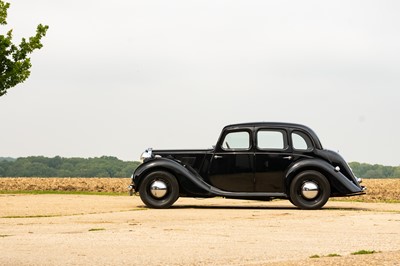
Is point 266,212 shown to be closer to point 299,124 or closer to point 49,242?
point 299,124

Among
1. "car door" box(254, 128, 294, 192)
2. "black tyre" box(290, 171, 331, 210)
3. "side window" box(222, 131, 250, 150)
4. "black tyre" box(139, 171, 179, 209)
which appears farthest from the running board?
"side window" box(222, 131, 250, 150)

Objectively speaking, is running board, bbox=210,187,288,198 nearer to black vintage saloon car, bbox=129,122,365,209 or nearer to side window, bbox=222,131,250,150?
black vintage saloon car, bbox=129,122,365,209

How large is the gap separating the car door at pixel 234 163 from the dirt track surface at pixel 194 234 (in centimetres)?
63

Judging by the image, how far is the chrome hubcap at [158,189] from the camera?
19.6 m

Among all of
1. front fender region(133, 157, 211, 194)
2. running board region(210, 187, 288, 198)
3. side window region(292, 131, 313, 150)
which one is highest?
side window region(292, 131, 313, 150)

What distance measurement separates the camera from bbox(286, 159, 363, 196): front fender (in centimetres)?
1911

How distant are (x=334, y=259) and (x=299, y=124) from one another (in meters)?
9.71

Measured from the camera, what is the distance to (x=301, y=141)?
19.7 metres

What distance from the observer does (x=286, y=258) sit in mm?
10781

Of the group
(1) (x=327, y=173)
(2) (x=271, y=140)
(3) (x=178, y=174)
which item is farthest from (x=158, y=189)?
(1) (x=327, y=173)

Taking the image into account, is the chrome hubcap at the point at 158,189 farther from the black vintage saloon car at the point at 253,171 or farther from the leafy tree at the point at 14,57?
the leafy tree at the point at 14,57

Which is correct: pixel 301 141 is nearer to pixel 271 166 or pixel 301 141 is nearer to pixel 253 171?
pixel 271 166

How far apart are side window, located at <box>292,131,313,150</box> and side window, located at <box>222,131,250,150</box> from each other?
1096mm

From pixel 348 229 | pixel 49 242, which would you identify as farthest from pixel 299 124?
pixel 49 242
